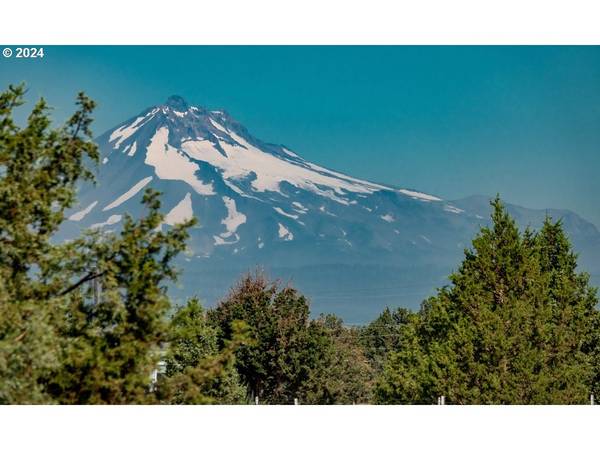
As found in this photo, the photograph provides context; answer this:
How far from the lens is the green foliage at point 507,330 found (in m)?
14.0

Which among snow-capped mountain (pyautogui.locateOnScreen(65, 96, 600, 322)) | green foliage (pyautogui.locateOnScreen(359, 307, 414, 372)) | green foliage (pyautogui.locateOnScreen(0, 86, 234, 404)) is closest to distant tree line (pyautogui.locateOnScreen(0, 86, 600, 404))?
green foliage (pyautogui.locateOnScreen(0, 86, 234, 404))

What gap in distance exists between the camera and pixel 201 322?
14.5 m

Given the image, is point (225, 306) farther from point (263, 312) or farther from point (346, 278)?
point (346, 278)

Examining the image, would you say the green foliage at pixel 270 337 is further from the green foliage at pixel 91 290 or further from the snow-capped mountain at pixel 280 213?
the green foliage at pixel 91 290

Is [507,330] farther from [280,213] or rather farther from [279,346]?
[280,213]

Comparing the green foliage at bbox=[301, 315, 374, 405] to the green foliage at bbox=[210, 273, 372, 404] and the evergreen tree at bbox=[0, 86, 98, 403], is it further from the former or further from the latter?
the evergreen tree at bbox=[0, 86, 98, 403]

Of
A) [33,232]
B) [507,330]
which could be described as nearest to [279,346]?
[507,330]

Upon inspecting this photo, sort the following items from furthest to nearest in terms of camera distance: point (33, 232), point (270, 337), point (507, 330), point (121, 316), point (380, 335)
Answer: point (380, 335) < point (270, 337) < point (507, 330) < point (33, 232) < point (121, 316)

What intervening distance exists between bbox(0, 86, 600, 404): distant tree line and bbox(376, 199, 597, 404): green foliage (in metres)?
0.03

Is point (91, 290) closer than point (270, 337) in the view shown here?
Yes

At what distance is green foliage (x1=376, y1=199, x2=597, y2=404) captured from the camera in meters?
14.0

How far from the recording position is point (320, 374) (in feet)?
80.1

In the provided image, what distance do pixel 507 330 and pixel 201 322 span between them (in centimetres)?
451
